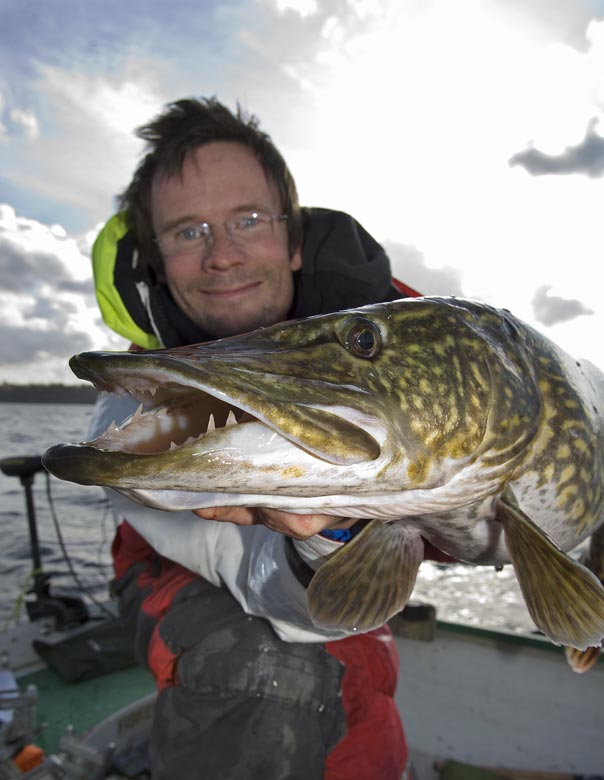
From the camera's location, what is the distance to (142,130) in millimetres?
2973

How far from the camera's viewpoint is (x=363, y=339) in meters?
1.21

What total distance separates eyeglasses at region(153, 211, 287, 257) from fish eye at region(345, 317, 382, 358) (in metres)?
1.69

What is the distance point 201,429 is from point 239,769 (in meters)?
1.35

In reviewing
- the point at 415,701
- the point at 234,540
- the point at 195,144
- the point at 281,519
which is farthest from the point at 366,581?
the point at 415,701

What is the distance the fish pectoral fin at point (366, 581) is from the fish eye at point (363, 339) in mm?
490

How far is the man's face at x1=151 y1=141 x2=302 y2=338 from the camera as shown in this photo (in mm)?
2732

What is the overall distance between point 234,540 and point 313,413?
4.09 ft

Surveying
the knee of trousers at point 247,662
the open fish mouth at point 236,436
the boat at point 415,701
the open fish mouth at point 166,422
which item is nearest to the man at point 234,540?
the knee of trousers at point 247,662

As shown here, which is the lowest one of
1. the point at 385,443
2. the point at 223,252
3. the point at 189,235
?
the point at 385,443

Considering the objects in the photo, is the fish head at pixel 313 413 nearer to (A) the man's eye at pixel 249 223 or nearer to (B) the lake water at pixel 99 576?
(A) the man's eye at pixel 249 223

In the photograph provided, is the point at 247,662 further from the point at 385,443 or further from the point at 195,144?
the point at 195,144

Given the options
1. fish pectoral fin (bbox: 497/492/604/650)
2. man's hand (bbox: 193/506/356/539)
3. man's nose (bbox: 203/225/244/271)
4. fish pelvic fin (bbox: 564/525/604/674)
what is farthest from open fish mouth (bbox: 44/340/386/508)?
man's nose (bbox: 203/225/244/271)

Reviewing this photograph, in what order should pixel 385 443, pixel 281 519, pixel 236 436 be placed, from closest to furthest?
pixel 236 436
pixel 385 443
pixel 281 519

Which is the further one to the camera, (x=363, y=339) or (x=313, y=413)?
(x=363, y=339)
